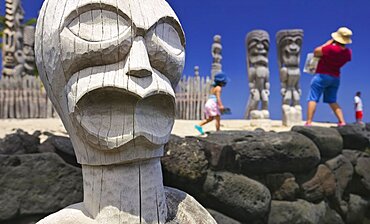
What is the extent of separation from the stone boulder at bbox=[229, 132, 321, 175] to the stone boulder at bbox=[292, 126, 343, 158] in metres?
0.16

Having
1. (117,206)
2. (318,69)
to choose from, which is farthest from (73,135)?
(318,69)

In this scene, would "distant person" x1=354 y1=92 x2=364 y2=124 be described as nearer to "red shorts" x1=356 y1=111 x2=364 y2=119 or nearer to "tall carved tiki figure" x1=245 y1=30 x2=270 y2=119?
"red shorts" x1=356 y1=111 x2=364 y2=119

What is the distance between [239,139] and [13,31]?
11.6 m

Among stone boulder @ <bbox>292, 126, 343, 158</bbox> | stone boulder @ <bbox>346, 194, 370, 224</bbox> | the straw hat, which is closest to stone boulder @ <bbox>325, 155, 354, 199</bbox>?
stone boulder @ <bbox>292, 126, 343, 158</bbox>

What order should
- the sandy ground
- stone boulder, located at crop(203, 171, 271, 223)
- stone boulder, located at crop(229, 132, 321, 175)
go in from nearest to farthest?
stone boulder, located at crop(203, 171, 271, 223) → stone boulder, located at crop(229, 132, 321, 175) → the sandy ground

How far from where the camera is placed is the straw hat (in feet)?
15.0

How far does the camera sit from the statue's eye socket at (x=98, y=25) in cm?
102

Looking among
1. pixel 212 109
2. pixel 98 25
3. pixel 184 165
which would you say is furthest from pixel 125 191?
pixel 212 109

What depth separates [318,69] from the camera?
195 inches

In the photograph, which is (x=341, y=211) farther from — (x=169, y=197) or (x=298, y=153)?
(x=169, y=197)

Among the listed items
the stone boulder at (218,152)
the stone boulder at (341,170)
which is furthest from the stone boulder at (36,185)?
the stone boulder at (341,170)

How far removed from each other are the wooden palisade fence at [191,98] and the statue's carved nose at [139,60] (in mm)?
9884

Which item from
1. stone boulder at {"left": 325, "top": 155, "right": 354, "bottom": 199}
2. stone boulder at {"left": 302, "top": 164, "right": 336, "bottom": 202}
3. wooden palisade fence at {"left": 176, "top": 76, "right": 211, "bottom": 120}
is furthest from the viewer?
wooden palisade fence at {"left": 176, "top": 76, "right": 211, "bottom": 120}

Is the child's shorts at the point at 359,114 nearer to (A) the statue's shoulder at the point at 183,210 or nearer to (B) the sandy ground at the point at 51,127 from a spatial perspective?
(B) the sandy ground at the point at 51,127
